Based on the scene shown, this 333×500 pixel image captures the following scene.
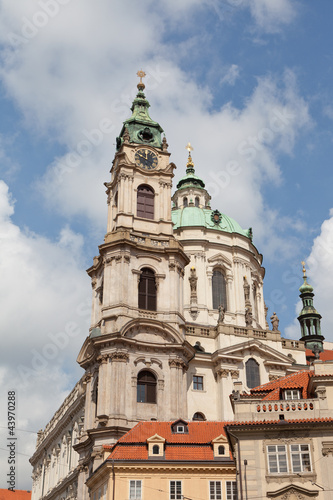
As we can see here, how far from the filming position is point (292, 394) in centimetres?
3209

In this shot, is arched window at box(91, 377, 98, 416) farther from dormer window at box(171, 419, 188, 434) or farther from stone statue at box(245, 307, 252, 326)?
stone statue at box(245, 307, 252, 326)

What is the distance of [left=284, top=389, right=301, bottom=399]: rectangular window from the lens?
3203cm

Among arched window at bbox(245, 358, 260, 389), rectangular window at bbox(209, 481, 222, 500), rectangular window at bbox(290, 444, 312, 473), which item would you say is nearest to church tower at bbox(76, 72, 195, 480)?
arched window at bbox(245, 358, 260, 389)

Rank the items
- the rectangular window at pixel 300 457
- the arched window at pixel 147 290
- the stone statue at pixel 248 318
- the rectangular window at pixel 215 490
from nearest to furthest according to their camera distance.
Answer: the rectangular window at pixel 300 457, the rectangular window at pixel 215 490, the arched window at pixel 147 290, the stone statue at pixel 248 318

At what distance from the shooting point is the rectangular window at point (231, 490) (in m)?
33.0

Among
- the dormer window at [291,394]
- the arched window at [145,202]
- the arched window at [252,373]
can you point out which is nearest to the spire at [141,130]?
the arched window at [145,202]

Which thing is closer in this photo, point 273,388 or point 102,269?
point 273,388

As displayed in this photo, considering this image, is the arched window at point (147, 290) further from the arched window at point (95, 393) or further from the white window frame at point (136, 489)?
the white window frame at point (136, 489)

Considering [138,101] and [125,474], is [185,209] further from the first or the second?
[125,474]

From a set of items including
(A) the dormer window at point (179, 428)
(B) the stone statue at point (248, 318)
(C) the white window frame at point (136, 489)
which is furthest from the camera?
(B) the stone statue at point (248, 318)

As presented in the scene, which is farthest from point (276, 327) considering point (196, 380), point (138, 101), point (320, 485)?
point (320, 485)

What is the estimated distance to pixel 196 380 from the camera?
167 ft

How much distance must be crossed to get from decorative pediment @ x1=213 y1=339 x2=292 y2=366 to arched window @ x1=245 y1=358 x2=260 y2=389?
654mm

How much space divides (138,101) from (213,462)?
1519 inches
